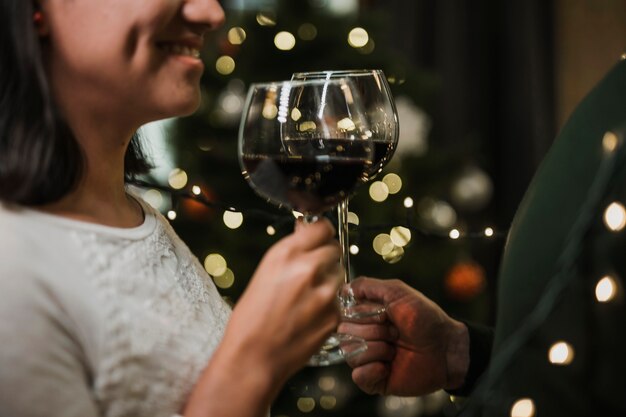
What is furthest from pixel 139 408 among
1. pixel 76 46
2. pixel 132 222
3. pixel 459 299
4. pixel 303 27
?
pixel 459 299

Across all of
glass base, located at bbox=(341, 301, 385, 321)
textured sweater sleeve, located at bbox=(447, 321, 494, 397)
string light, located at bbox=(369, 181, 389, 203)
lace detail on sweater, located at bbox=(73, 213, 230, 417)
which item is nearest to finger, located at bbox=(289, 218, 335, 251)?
lace detail on sweater, located at bbox=(73, 213, 230, 417)

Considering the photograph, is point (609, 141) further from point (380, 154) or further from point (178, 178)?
point (178, 178)

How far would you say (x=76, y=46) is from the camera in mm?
1074

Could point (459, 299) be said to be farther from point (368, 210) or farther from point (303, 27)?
point (303, 27)

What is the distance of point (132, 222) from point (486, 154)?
3543 mm

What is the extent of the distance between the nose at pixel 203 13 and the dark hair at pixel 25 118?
183mm

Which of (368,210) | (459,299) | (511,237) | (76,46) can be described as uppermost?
(76,46)

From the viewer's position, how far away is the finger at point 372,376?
1513 mm

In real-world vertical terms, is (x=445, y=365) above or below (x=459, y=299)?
above

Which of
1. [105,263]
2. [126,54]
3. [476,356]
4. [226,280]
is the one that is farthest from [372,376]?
[226,280]

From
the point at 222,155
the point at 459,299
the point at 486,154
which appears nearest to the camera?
the point at 222,155

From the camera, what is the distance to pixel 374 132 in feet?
4.83

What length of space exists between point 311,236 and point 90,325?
0.86 ft

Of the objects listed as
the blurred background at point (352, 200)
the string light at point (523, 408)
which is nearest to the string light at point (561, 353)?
the string light at point (523, 408)
